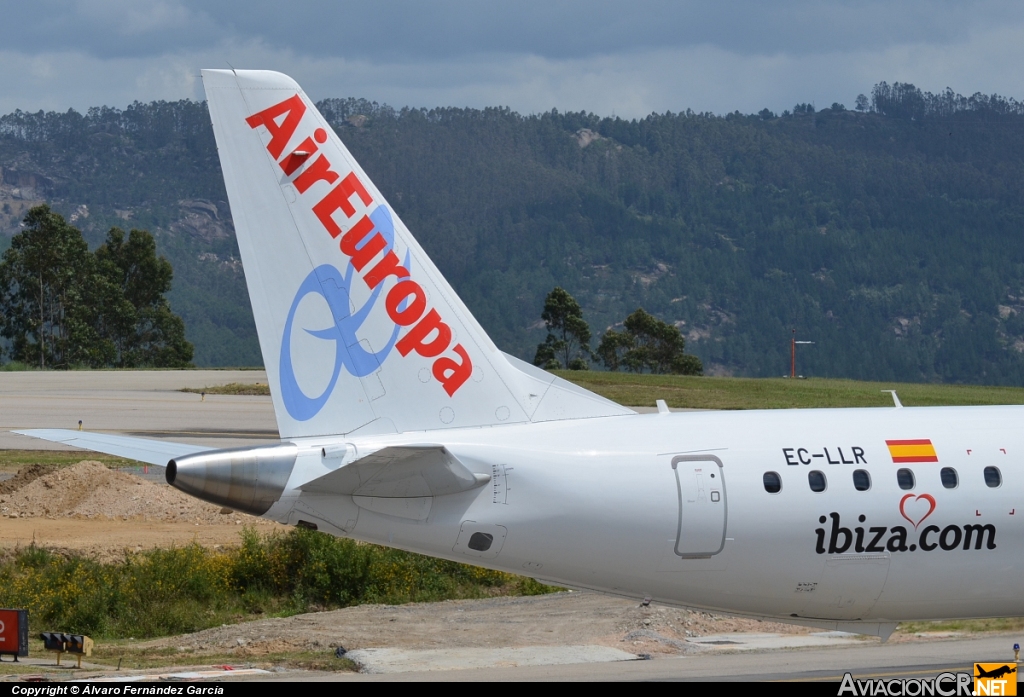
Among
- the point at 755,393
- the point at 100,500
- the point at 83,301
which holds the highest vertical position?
the point at 83,301

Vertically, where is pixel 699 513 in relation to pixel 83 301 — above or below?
below

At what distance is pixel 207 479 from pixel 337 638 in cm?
1011

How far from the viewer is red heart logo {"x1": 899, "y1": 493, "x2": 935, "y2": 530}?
18.8 m

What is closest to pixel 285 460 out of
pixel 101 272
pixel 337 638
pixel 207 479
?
pixel 207 479

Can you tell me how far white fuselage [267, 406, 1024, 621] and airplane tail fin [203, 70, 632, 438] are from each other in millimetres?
613

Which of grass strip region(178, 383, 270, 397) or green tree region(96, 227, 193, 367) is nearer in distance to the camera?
grass strip region(178, 383, 270, 397)

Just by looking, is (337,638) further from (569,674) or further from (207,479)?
(207,479)

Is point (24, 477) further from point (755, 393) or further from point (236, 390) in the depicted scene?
point (755, 393)

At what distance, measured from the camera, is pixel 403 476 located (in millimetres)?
16875

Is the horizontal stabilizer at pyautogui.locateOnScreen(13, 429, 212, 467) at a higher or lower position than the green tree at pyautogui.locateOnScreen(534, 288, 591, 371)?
lower

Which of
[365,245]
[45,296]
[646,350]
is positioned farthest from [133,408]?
[646,350]

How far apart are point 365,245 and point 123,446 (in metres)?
4.35

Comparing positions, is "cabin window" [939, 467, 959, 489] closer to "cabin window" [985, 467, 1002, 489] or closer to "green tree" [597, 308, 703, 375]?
"cabin window" [985, 467, 1002, 489]

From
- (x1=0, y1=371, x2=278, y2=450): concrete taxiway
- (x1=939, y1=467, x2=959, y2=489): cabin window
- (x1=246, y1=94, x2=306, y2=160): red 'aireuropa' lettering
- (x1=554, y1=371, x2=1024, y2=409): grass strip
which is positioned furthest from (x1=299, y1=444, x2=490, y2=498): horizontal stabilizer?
(x1=554, y1=371, x2=1024, y2=409): grass strip
